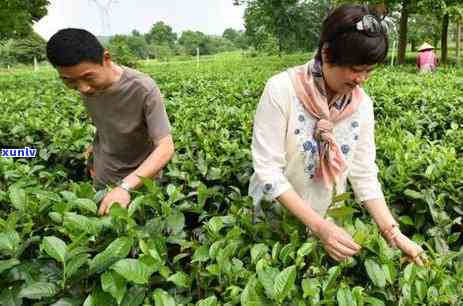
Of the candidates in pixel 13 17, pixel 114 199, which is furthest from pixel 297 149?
pixel 13 17

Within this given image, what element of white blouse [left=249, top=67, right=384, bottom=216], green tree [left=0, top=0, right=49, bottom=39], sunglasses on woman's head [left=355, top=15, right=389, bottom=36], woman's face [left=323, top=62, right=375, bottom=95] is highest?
green tree [left=0, top=0, right=49, bottom=39]

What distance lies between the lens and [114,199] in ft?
5.91

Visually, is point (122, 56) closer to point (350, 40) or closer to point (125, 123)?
point (125, 123)

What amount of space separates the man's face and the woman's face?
0.93 meters

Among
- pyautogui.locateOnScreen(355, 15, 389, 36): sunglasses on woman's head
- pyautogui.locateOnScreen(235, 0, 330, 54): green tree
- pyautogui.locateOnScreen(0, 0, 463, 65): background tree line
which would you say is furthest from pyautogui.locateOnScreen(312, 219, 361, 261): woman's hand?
pyautogui.locateOnScreen(235, 0, 330, 54): green tree

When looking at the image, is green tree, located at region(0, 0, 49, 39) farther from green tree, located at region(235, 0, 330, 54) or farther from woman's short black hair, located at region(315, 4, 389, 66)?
green tree, located at region(235, 0, 330, 54)

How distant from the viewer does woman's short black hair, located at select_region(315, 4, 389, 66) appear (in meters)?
1.55

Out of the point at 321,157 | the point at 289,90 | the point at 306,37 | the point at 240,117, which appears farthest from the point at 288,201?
the point at 306,37

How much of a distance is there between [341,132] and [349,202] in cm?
42

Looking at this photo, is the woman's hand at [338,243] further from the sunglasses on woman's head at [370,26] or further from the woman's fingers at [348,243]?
the sunglasses on woman's head at [370,26]

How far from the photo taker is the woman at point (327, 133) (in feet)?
5.13

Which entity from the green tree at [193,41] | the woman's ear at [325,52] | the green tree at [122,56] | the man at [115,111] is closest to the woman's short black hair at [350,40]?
Answer: the woman's ear at [325,52]

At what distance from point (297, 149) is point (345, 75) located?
13.3 inches

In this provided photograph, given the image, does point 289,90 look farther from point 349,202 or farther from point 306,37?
point 306,37
